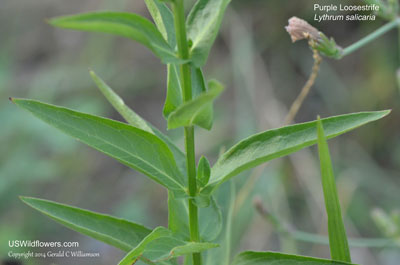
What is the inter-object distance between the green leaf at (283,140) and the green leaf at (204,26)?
0.17 meters

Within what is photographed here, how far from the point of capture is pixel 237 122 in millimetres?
2926

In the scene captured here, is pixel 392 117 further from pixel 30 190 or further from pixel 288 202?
pixel 30 190

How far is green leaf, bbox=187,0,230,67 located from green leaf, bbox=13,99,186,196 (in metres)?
0.15

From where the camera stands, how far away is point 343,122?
0.83 m

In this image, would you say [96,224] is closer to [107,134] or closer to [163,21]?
[107,134]

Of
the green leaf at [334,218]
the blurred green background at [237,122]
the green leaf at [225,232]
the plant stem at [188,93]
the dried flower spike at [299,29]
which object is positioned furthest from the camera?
the blurred green background at [237,122]

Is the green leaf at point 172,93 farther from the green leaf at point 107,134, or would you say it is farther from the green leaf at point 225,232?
the green leaf at point 225,232

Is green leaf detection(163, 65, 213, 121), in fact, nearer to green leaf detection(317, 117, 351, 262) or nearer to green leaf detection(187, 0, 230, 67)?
green leaf detection(187, 0, 230, 67)

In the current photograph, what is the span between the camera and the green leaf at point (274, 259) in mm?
815

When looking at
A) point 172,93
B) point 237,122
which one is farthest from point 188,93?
point 237,122

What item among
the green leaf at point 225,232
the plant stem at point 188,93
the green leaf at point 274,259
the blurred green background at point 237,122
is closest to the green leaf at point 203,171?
the plant stem at point 188,93

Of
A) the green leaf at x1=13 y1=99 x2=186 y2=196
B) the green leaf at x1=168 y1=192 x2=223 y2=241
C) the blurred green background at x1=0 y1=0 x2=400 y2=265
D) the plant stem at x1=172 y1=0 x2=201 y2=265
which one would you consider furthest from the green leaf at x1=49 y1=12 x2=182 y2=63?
the blurred green background at x1=0 y1=0 x2=400 y2=265

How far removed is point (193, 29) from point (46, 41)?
3.16 meters

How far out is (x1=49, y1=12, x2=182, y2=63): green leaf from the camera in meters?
0.62
